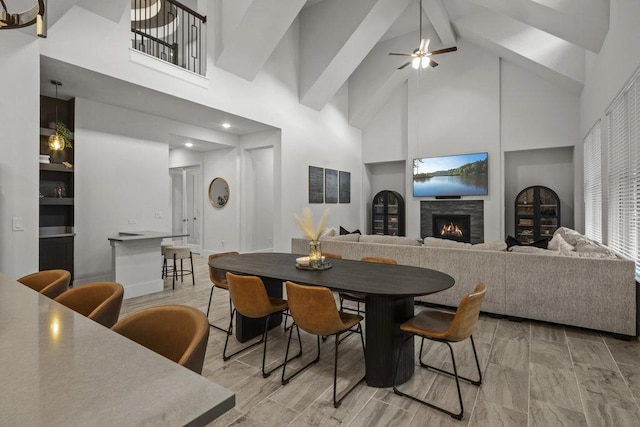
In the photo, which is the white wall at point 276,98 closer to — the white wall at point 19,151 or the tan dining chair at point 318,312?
the white wall at point 19,151

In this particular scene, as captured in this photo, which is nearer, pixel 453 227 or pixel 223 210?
pixel 453 227

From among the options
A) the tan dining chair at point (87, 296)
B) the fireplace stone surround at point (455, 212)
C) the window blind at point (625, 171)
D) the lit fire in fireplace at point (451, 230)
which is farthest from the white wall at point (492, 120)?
the tan dining chair at point (87, 296)

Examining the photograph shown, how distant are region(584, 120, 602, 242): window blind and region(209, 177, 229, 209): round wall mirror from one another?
6812mm

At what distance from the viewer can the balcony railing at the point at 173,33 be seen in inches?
197

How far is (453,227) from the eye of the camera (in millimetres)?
7598

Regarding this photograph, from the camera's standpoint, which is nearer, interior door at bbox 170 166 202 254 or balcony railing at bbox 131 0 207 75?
balcony railing at bbox 131 0 207 75

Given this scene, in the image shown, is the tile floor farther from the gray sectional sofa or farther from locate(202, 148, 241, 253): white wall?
locate(202, 148, 241, 253): white wall

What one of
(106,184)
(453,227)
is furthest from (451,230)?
(106,184)

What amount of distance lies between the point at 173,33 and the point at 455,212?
7267 millimetres

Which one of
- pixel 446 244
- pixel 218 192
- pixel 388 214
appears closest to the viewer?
pixel 446 244

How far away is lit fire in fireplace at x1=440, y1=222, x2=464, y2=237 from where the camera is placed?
296 inches

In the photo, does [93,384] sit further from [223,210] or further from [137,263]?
[223,210]

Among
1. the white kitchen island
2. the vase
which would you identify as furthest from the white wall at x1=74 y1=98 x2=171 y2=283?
the vase

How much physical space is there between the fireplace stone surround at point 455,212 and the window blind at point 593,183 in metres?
1.82
